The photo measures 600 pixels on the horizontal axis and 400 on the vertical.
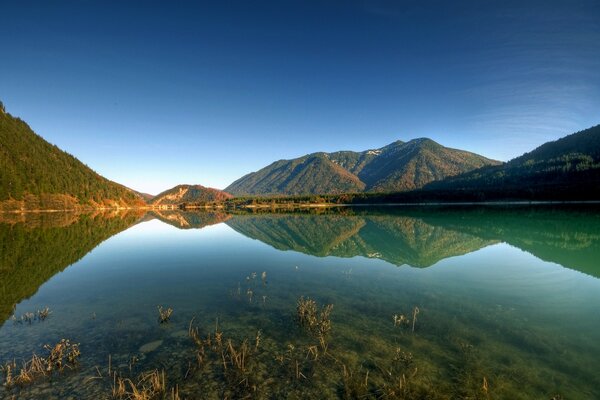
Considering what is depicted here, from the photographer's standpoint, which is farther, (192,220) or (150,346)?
(192,220)

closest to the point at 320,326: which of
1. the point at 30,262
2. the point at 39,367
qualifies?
the point at 39,367

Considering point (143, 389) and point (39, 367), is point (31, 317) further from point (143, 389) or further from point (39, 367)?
point (143, 389)

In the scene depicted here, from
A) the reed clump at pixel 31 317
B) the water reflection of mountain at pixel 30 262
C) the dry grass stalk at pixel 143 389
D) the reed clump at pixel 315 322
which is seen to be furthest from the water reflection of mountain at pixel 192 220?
the dry grass stalk at pixel 143 389

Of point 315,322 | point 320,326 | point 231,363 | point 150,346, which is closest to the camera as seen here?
point 231,363

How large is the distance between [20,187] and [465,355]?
20398cm

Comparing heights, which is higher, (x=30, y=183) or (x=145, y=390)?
(x=30, y=183)

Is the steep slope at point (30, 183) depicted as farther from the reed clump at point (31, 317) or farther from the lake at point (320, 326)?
the reed clump at point (31, 317)

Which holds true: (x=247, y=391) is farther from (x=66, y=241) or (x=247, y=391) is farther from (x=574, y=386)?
(x=66, y=241)

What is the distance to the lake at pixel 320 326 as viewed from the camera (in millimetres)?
8492

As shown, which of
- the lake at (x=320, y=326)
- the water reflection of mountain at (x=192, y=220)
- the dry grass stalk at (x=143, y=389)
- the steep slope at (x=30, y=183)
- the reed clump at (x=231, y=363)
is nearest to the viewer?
the dry grass stalk at (x=143, y=389)

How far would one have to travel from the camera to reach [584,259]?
942 inches

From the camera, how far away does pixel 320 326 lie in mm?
11938

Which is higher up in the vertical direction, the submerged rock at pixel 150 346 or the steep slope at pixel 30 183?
the steep slope at pixel 30 183

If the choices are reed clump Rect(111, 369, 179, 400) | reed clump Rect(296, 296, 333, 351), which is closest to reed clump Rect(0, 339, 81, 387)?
reed clump Rect(111, 369, 179, 400)
